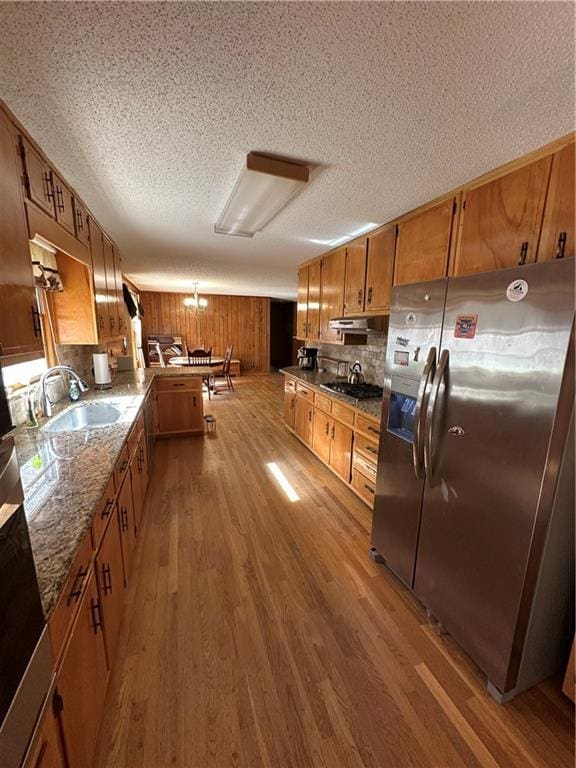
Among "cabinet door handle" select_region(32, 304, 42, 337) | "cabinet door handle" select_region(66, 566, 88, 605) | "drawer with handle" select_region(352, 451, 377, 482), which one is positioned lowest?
"drawer with handle" select_region(352, 451, 377, 482)

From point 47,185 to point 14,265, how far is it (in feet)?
2.26

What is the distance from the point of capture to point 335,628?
5.40 feet

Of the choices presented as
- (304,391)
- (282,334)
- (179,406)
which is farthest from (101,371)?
(282,334)

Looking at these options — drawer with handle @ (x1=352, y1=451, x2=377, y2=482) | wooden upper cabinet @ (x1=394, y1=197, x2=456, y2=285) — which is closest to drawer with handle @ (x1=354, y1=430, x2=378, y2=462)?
drawer with handle @ (x1=352, y1=451, x2=377, y2=482)

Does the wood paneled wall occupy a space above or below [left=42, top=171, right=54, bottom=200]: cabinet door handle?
below

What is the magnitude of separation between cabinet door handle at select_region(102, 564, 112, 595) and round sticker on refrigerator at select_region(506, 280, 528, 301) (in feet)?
6.69

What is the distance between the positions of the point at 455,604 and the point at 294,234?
2900mm

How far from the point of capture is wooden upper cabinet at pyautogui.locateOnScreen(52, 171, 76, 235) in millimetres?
1701

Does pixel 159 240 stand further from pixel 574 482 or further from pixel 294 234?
pixel 574 482

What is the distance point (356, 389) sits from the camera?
3.19m

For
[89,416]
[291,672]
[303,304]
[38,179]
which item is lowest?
[291,672]

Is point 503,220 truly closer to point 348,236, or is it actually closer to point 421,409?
point 421,409

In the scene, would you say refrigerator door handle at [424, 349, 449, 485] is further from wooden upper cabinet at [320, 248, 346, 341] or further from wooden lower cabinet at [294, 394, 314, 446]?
wooden lower cabinet at [294, 394, 314, 446]

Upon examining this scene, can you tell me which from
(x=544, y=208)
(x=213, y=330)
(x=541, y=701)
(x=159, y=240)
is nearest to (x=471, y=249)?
(x=544, y=208)
